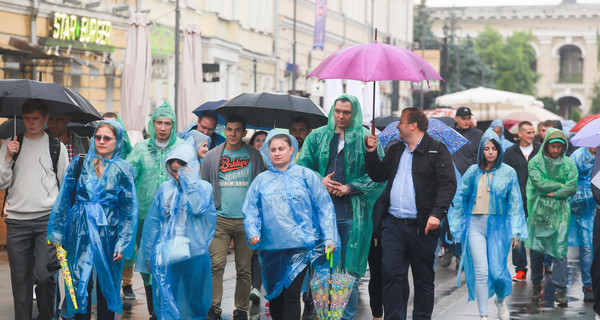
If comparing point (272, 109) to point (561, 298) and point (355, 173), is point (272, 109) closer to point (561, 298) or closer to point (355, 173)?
point (355, 173)

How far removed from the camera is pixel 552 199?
12.2 meters

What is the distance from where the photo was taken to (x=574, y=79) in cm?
10856

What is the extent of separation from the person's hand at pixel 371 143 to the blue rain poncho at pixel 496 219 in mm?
1552

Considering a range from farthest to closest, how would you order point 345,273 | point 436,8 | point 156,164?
point 436,8, point 156,164, point 345,273

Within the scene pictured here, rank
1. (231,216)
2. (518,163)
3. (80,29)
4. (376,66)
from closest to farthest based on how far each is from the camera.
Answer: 1. (376,66)
2. (231,216)
3. (518,163)
4. (80,29)

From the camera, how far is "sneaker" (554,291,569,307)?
11.4 metres

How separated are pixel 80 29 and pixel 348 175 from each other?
1611cm

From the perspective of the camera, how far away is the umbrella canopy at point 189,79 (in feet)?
72.3

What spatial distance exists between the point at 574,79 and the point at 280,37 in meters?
71.4

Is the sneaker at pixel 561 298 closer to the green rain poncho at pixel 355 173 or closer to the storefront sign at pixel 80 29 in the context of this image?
the green rain poncho at pixel 355 173

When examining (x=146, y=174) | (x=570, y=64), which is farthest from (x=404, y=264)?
(x=570, y=64)

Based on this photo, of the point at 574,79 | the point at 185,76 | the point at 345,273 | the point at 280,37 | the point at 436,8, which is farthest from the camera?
the point at 436,8

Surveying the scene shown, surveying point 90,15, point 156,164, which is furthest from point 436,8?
point 156,164

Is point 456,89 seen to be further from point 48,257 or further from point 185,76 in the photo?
point 48,257
